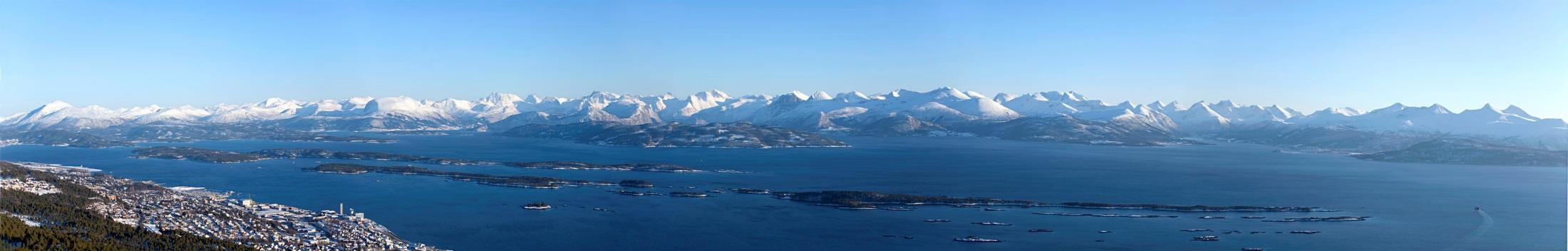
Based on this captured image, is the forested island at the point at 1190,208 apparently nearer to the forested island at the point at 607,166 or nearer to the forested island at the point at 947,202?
the forested island at the point at 947,202

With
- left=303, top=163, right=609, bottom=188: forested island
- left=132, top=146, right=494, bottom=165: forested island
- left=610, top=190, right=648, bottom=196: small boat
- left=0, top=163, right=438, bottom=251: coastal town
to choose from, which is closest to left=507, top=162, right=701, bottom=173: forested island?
left=132, top=146, right=494, bottom=165: forested island

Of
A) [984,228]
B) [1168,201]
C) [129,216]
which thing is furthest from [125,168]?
[1168,201]

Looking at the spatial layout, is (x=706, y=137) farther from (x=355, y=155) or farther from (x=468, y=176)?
(x=468, y=176)

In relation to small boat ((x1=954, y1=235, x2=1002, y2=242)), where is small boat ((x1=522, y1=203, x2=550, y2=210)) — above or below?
above

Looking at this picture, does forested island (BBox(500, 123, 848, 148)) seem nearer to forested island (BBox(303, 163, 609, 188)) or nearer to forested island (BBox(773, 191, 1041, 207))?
forested island (BBox(303, 163, 609, 188))

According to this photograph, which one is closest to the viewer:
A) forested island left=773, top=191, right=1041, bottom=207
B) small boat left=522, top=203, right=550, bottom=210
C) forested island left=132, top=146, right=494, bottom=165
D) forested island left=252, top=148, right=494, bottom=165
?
small boat left=522, top=203, right=550, bottom=210

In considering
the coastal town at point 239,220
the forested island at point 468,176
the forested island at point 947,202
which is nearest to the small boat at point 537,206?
the coastal town at point 239,220
